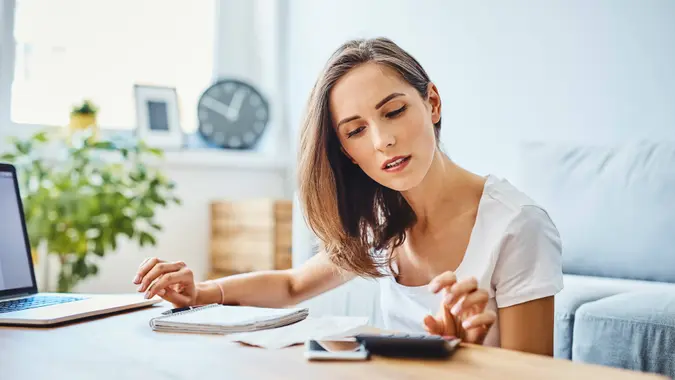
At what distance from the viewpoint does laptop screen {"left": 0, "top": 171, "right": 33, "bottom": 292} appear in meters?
1.29

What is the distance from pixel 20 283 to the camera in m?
1.32

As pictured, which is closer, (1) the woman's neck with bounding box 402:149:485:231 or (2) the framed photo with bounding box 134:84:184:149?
(1) the woman's neck with bounding box 402:149:485:231

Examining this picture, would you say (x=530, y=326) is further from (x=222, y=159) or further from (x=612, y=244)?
(x=222, y=159)

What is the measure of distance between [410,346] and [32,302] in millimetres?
737

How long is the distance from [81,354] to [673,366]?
45.1 inches

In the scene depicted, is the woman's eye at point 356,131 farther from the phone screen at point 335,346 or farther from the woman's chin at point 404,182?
the phone screen at point 335,346

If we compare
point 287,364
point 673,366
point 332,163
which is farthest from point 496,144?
point 287,364

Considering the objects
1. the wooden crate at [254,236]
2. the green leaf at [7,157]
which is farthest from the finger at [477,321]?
the wooden crate at [254,236]

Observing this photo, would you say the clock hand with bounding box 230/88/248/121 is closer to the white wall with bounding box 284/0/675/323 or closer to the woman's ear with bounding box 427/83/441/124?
the white wall with bounding box 284/0/675/323

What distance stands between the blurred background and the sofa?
234 millimetres

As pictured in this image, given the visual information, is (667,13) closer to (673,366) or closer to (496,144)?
(496,144)

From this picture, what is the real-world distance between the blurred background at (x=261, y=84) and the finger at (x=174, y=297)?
1291mm

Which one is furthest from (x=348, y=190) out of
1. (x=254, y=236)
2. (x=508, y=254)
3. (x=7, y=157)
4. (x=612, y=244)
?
(x=254, y=236)

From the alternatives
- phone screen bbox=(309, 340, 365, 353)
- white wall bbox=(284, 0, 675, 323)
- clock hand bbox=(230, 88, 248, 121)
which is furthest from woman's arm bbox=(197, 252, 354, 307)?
clock hand bbox=(230, 88, 248, 121)
